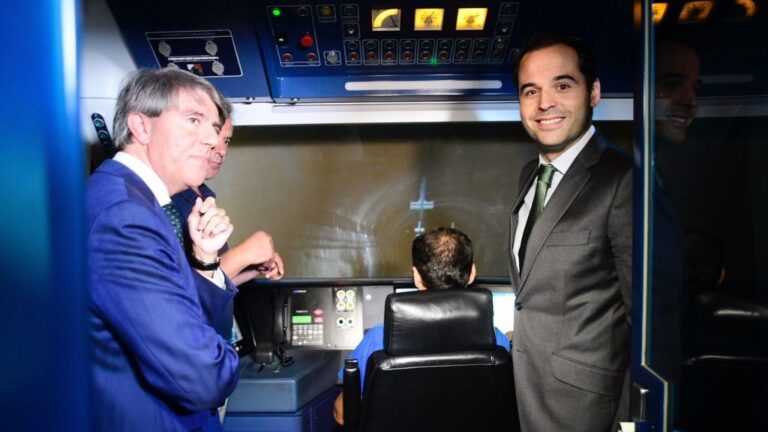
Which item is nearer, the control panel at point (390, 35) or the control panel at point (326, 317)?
the control panel at point (390, 35)

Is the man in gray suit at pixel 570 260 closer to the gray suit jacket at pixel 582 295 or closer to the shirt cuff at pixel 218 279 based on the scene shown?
the gray suit jacket at pixel 582 295

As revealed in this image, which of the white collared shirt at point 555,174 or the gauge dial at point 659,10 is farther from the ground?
the gauge dial at point 659,10

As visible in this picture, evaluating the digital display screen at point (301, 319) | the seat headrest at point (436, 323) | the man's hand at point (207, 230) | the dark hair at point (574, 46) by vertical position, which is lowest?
the digital display screen at point (301, 319)

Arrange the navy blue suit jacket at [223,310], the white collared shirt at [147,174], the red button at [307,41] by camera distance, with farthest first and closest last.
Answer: the red button at [307,41]
the navy blue suit jacket at [223,310]
the white collared shirt at [147,174]

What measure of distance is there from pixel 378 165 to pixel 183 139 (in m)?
1.38

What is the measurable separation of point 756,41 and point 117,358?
3.86 ft

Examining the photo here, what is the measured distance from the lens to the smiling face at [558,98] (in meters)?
1.35

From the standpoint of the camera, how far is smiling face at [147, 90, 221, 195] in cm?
111

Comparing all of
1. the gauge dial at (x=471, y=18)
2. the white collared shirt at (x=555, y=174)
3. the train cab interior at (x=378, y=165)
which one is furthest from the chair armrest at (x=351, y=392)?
the gauge dial at (x=471, y=18)

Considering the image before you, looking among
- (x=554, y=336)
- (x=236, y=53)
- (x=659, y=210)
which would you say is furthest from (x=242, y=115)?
(x=659, y=210)

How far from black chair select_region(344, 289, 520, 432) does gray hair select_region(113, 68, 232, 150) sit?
0.76 meters

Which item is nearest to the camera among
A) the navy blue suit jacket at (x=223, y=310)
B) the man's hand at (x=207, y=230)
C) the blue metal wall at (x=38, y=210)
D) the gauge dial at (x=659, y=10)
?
the blue metal wall at (x=38, y=210)

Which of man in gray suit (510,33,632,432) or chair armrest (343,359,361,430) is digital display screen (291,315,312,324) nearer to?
chair armrest (343,359,361,430)

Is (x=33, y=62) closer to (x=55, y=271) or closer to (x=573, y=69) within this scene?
(x=55, y=271)
